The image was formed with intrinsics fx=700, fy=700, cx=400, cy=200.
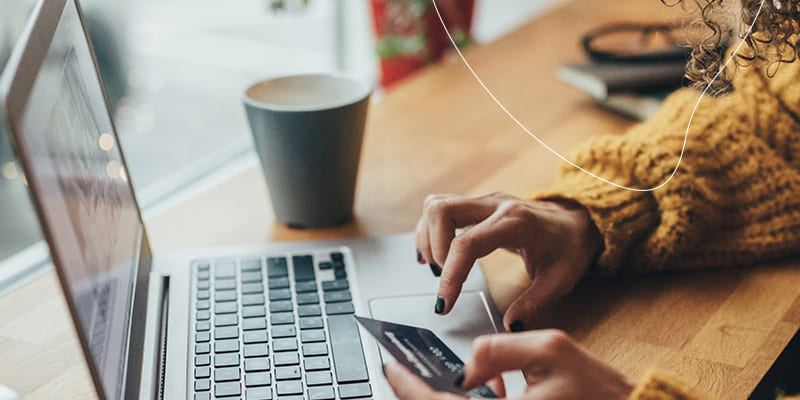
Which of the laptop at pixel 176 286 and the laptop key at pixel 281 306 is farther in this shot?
the laptop key at pixel 281 306

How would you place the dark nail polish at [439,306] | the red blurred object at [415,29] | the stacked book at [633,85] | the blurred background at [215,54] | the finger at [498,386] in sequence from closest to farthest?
the finger at [498,386] < the dark nail polish at [439,306] < the stacked book at [633,85] < the blurred background at [215,54] < the red blurred object at [415,29]

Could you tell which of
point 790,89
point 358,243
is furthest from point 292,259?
point 790,89

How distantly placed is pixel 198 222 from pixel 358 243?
0.63ft

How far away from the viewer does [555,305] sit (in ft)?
2.12

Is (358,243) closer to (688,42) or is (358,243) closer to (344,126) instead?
(344,126)

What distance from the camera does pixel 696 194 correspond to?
2.25 feet

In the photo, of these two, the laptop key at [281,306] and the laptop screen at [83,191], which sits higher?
the laptop screen at [83,191]

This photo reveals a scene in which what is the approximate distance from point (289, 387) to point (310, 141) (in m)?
0.26

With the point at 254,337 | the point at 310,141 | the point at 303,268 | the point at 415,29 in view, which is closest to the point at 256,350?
the point at 254,337

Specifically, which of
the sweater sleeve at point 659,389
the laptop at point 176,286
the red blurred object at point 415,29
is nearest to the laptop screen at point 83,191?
the laptop at point 176,286

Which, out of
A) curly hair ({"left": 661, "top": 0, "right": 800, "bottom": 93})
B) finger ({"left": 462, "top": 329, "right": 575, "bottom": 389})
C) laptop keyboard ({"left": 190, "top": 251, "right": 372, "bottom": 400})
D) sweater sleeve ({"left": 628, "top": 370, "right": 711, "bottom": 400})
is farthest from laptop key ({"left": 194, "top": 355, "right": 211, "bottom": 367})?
curly hair ({"left": 661, "top": 0, "right": 800, "bottom": 93})

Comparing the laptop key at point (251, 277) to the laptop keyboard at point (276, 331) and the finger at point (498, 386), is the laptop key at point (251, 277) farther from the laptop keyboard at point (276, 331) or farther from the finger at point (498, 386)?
the finger at point (498, 386)

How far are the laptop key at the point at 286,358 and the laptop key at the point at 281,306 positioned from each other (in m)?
0.06

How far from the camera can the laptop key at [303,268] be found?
0.65 m
